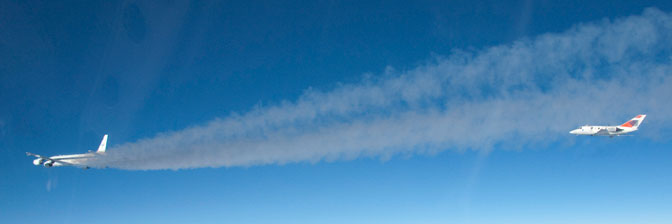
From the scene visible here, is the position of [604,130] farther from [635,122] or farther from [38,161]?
[38,161]

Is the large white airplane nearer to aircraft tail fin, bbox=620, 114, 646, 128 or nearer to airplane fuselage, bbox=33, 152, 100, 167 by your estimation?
airplane fuselage, bbox=33, 152, 100, 167

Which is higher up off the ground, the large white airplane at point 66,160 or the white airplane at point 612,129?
the white airplane at point 612,129

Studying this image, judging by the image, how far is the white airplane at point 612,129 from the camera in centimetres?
9613

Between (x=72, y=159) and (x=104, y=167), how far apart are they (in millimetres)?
13348

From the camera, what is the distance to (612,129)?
97.1m

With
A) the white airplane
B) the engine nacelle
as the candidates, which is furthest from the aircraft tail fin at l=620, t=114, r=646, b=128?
the engine nacelle

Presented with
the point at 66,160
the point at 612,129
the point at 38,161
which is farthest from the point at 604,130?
the point at 38,161

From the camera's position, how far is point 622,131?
9638cm

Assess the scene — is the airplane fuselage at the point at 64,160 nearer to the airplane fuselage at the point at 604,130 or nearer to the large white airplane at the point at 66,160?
the large white airplane at the point at 66,160

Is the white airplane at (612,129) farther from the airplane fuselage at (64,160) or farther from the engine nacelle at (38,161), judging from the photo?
the engine nacelle at (38,161)

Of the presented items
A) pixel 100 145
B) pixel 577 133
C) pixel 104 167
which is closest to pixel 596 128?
pixel 577 133

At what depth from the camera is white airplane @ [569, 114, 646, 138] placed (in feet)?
315

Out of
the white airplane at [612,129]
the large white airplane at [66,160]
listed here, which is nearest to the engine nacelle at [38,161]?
the large white airplane at [66,160]

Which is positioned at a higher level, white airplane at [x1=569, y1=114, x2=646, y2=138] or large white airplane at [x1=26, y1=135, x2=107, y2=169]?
white airplane at [x1=569, y1=114, x2=646, y2=138]
